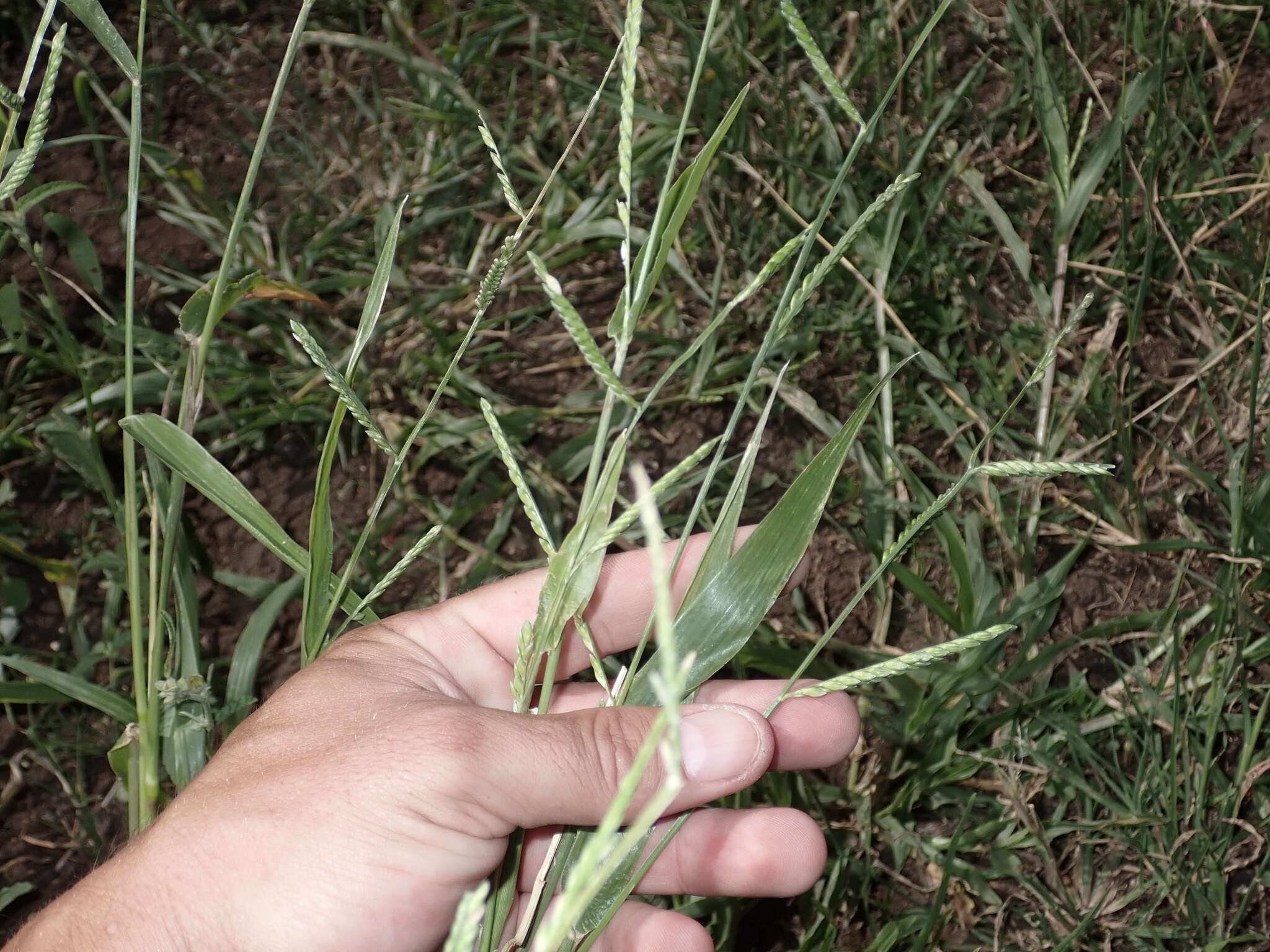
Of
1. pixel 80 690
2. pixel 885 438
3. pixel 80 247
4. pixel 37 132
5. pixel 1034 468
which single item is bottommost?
pixel 885 438

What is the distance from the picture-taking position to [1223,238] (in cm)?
A: 183

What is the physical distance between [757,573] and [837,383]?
88 centimetres

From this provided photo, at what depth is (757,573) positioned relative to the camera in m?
1.04

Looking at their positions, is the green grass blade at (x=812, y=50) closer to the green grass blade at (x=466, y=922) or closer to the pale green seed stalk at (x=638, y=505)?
the pale green seed stalk at (x=638, y=505)

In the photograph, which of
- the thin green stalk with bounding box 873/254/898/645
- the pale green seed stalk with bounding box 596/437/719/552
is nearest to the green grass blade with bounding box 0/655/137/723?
the pale green seed stalk with bounding box 596/437/719/552

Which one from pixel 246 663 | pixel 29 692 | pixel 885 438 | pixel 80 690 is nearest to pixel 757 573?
pixel 885 438

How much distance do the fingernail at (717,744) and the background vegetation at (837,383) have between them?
12.7 inches

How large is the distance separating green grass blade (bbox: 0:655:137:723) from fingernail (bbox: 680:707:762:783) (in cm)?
71

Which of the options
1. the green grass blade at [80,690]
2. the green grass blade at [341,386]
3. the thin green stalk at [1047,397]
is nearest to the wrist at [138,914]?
the green grass blade at [80,690]

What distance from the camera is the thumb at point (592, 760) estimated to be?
98 cm

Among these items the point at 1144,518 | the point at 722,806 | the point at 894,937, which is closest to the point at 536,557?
the point at 722,806

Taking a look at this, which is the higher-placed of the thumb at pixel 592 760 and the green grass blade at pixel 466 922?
the green grass blade at pixel 466 922

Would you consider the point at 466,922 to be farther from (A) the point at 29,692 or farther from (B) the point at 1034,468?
(A) the point at 29,692

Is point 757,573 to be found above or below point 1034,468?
below
